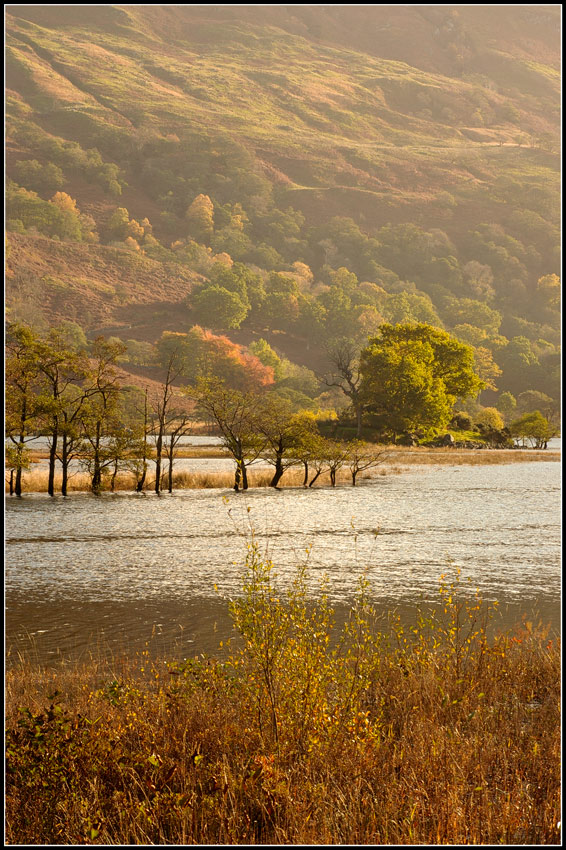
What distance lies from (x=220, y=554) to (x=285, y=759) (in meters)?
19.0

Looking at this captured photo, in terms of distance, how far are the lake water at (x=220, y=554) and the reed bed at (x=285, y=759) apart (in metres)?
1.79

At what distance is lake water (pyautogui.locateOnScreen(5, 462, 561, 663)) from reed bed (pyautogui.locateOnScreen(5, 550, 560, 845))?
5.88ft

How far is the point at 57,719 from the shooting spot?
20.7 ft

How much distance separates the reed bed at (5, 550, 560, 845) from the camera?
15.9 ft

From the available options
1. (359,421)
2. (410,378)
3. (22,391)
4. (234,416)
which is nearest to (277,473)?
(234,416)

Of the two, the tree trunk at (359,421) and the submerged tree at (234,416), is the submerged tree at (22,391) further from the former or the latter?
the tree trunk at (359,421)

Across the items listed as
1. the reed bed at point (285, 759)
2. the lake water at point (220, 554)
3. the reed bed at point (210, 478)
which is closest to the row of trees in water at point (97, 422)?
the reed bed at point (210, 478)

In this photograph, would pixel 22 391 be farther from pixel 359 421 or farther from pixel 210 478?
pixel 359 421

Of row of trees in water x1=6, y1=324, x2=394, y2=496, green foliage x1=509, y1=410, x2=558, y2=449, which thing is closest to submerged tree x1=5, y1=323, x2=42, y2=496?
row of trees in water x1=6, y1=324, x2=394, y2=496

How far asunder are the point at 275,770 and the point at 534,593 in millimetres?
13724

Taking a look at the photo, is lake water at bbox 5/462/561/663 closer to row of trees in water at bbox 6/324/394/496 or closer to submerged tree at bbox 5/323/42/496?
row of trees in water at bbox 6/324/394/496

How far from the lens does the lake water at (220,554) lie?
1500 cm

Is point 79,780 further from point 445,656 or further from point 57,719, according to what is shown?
point 445,656

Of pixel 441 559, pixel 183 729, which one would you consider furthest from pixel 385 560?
pixel 183 729
